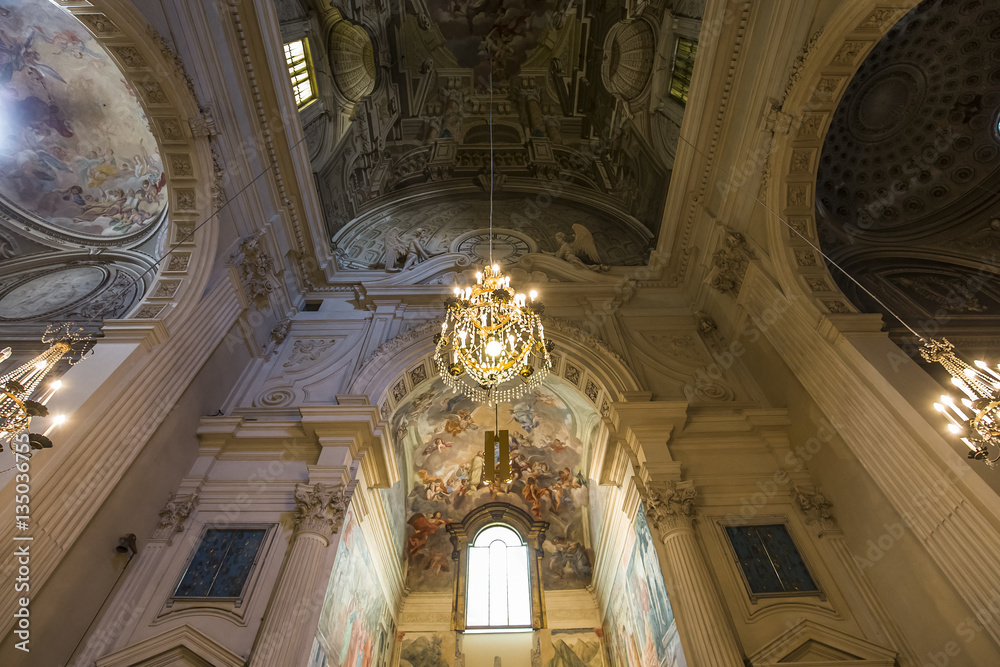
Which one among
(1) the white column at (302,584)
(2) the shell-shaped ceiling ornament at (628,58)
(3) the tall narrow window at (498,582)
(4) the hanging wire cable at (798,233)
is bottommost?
(1) the white column at (302,584)

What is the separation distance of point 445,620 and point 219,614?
6.49 m

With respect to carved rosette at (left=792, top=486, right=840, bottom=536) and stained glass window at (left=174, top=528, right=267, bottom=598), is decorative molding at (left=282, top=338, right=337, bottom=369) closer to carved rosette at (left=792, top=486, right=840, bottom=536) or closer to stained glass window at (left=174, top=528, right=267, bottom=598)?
stained glass window at (left=174, top=528, right=267, bottom=598)

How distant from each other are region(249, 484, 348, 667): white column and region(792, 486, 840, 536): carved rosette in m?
6.65

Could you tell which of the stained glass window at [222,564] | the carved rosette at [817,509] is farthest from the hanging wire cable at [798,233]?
the stained glass window at [222,564]

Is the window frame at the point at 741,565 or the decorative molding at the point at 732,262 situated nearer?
the window frame at the point at 741,565

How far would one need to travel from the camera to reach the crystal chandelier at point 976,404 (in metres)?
3.91

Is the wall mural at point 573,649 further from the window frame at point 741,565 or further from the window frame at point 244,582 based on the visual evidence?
the window frame at point 244,582

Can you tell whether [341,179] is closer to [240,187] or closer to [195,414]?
[240,187]

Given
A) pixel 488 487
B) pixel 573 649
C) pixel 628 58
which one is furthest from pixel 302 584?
pixel 628 58

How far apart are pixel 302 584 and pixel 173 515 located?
2.30m

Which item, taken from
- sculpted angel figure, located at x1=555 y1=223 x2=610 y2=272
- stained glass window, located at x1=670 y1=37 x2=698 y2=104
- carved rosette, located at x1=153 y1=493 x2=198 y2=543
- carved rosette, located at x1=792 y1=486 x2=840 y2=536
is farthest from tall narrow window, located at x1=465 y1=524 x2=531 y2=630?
stained glass window, located at x1=670 y1=37 x2=698 y2=104

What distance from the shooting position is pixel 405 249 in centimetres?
1261

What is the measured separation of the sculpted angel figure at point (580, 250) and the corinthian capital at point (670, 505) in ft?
18.9

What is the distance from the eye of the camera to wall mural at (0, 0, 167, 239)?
795 cm
